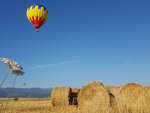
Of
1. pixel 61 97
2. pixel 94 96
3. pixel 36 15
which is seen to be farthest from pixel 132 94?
pixel 36 15

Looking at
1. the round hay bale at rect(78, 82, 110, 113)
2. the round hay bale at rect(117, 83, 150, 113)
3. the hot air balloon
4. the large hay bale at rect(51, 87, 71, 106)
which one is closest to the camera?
the round hay bale at rect(117, 83, 150, 113)

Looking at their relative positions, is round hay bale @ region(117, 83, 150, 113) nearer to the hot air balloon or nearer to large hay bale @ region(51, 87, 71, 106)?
large hay bale @ region(51, 87, 71, 106)

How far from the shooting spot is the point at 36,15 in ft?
66.2

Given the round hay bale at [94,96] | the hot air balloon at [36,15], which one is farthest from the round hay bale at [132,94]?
the hot air balloon at [36,15]

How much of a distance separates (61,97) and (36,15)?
33.3ft

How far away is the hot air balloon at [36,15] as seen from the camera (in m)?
20.2

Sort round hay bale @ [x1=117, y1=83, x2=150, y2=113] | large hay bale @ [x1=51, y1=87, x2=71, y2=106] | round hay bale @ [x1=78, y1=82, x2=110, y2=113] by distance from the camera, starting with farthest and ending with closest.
→ large hay bale @ [x1=51, y1=87, x2=71, y2=106]
round hay bale @ [x1=78, y1=82, x2=110, y2=113]
round hay bale @ [x1=117, y1=83, x2=150, y2=113]

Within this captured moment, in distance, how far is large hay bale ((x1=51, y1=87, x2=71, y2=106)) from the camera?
14.2 m

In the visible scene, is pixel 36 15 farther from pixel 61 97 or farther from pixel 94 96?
pixel 94 96

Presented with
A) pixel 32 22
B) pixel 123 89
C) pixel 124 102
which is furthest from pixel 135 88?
pixel 32 22

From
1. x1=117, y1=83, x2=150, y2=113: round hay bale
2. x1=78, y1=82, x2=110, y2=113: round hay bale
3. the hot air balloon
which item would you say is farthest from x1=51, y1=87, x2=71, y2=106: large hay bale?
the hot air balloon

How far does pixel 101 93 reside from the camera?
36.5 ft

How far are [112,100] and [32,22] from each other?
43.5 feet

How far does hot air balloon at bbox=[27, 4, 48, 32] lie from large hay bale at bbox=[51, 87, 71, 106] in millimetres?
8917
